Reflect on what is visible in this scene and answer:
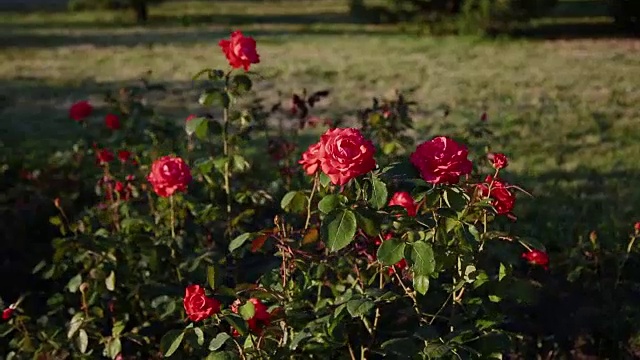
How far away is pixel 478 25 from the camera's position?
11.6 meters

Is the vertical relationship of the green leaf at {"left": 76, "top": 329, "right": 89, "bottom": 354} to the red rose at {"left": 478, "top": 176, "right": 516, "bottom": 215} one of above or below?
below

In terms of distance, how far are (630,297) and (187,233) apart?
175 centimetres

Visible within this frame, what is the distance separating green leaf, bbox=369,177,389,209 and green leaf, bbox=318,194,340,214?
0.12m

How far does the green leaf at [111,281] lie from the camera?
101 inches

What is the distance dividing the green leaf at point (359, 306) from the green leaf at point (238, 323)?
241 mm

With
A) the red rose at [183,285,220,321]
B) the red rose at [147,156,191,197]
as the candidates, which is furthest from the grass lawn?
the red rose at [183,285,220,321]

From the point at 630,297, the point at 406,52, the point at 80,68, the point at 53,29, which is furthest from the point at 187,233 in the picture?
the point at 53,29

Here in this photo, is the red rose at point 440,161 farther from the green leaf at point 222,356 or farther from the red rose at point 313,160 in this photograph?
the green leaf at point 222,356

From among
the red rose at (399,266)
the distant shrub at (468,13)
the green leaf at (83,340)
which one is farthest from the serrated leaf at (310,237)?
the distant shrub at (468,13)

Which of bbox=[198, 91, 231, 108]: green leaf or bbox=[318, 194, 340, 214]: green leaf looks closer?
bbox=[318, 194, 340, 214]: green leaf

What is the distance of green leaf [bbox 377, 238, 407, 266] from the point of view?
1739mm

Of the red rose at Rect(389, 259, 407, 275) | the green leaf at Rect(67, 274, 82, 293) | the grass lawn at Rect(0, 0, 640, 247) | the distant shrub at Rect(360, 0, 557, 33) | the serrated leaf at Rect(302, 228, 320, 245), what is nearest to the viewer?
the red rose at Rect(389, 259, 407, 275)

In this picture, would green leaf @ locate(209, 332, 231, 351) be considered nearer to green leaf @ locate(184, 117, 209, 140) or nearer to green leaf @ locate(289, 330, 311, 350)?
green leaf @ locate(289, 330, 311, 350)

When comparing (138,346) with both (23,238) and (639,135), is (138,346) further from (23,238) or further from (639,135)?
(639,135)
